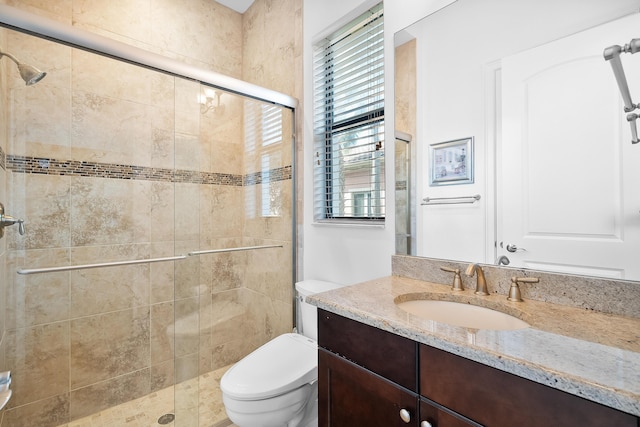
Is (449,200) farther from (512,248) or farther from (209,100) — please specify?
(209,100)

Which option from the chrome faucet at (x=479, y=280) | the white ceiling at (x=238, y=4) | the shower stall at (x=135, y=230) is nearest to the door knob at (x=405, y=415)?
the chrome faucet at (x=479, y=280)

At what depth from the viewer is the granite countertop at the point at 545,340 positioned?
0.49 metres

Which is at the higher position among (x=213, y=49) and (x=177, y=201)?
(x=213, y=49)

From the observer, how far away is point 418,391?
0.71 meters

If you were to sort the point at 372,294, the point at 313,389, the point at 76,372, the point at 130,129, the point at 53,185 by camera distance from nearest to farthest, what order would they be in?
the point at 372,294, the point at 313,389, the point at 53,185, the point at 76,372, the point at 130,129

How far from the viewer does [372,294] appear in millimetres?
1021

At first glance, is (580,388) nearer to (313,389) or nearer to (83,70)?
(313,389)

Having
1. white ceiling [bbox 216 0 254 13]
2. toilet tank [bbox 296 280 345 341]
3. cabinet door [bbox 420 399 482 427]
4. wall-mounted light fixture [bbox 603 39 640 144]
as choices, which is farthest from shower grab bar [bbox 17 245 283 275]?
white ceiling [bbox 216 0 254 13]

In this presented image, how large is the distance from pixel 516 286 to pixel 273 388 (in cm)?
98

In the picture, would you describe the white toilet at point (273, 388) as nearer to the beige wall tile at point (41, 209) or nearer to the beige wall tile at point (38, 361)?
the beige wall tile at point (38, 361)

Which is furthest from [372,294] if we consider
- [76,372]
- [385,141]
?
[76,372]

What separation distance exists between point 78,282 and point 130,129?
946mm

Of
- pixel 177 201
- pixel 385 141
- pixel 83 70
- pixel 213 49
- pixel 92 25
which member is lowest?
pixel 177 201

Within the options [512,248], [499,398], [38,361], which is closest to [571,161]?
[512,248]
